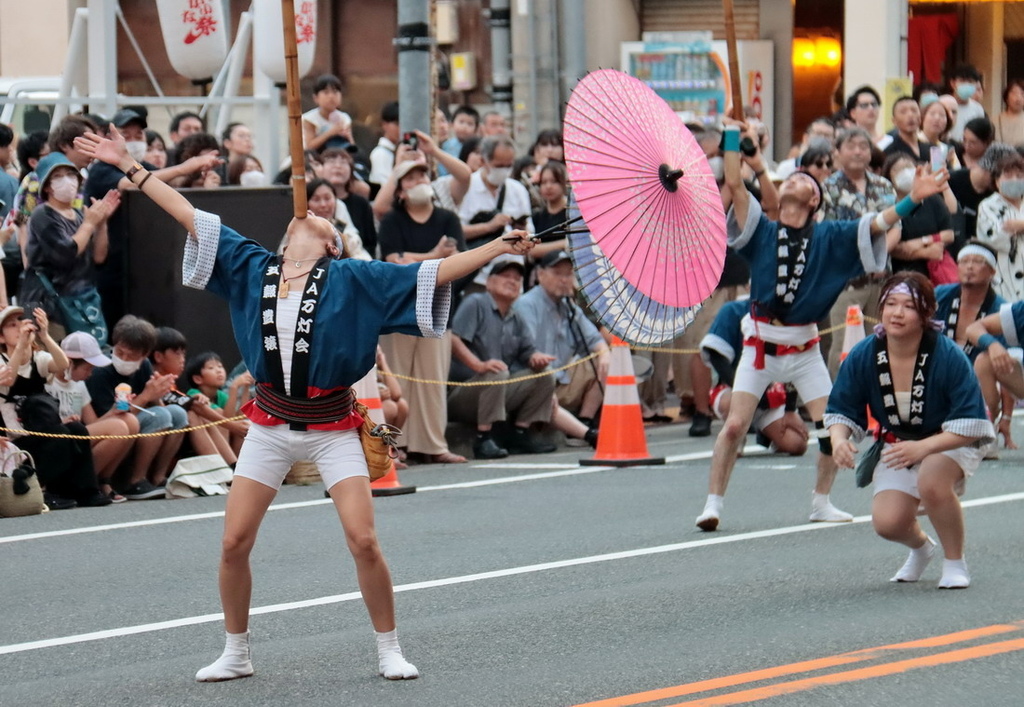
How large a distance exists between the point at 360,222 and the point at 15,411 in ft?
11.5

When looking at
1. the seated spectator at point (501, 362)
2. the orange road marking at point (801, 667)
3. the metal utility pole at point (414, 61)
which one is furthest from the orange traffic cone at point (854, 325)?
the orange road marking at point (801, 667)

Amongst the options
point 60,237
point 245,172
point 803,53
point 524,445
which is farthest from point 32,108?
point 803,53

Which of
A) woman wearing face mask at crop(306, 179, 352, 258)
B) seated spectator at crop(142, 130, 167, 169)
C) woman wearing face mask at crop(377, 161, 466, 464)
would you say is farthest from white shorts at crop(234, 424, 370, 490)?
seated spectator at crop(142, 130, 167, 169)

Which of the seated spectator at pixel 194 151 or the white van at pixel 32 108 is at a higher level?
the white van at pixel 32 108

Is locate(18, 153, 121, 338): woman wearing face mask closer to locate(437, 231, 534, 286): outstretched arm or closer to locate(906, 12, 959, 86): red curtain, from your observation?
locate(437, 231, 534, 286): outstretched arm

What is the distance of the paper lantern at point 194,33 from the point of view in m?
14.9

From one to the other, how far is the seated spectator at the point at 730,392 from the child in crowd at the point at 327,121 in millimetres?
3631

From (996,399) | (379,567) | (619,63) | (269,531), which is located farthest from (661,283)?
(619,63)

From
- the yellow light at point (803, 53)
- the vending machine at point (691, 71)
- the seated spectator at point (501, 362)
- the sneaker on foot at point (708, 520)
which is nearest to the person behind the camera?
the sneaker on foot at point (708, 520)

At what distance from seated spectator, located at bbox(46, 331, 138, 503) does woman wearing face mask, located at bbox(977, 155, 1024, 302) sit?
6.36 meters

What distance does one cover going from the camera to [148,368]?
1131 centimetres

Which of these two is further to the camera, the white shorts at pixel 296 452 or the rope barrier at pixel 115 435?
the rope barrier at pixel 115 435

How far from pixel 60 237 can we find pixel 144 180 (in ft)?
16.0

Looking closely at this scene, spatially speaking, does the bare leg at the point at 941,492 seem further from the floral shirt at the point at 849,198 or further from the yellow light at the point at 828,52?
the yellow light at the point at 828,52
